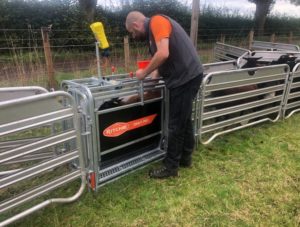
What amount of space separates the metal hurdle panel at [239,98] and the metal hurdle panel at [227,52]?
167cm

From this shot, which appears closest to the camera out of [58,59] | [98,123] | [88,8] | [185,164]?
[98,123]

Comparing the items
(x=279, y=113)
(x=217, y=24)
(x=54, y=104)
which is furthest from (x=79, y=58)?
(x=217, y=24)

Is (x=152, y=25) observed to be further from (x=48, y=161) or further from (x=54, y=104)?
(x=48, y=161)

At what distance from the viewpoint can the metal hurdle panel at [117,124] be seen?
2.47 m

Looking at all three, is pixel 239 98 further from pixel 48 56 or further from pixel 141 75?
pixel 48 56

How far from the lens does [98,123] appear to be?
2523mm

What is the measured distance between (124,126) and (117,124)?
89mm

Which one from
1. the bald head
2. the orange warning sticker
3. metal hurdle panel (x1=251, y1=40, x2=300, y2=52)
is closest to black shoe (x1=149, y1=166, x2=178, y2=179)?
the orange warning sticker

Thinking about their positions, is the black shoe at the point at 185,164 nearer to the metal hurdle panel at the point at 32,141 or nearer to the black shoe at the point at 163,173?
the black shoe at the point at 163,173

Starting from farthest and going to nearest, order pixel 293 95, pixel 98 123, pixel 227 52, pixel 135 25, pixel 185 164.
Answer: pixel 227 52, pixel 293 95, pixel 185 164, pixel 135 25, pixel 98 123

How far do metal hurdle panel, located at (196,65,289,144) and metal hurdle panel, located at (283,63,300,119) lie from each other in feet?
0.40

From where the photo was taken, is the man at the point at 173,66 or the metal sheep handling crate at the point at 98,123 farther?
the man at the point at 173,66

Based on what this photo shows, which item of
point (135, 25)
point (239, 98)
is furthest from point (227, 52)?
point (135, 25)

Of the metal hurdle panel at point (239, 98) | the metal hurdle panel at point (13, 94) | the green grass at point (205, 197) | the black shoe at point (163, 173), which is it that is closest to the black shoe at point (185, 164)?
the green grass at point (205, 197)
